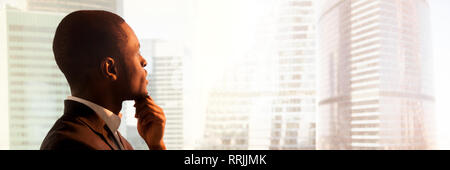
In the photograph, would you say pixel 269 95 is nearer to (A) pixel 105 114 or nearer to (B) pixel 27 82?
(B) pixel 27 82

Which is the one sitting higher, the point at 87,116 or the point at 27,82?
the point at 27,82

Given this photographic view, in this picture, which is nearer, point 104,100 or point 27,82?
point 104,100

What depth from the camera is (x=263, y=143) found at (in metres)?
5.92

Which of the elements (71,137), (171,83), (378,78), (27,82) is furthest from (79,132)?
(378,78)

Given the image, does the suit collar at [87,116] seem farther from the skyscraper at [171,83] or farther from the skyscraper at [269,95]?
the skyscraper at [269,95]

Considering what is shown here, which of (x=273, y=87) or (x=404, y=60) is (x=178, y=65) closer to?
(x=273, y=87)

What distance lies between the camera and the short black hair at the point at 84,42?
1.54 feet

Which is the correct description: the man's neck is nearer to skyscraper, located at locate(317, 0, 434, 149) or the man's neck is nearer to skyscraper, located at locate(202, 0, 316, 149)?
skyscraper, located at locate(202, 0, 316, 149)

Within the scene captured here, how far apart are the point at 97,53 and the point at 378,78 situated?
592 cm

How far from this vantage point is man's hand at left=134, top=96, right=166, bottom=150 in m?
0.57

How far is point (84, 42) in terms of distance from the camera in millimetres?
465

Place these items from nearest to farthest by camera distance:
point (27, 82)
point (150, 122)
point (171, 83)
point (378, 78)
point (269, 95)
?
point (150, 122), point (27, 82), point (171, 83), point (378, 78), point (269, 95)

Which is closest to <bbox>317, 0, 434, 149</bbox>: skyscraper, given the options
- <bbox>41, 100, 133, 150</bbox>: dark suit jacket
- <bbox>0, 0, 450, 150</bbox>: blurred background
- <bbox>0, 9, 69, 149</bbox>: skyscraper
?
<bbox>0, 0, 450, 150</bbox>: blurred background
